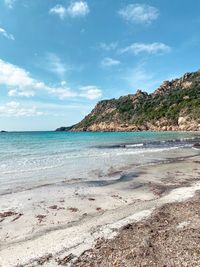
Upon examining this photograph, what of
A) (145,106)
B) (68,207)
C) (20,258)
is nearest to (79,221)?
(68,207)

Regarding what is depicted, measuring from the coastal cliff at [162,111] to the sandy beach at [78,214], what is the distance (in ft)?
333

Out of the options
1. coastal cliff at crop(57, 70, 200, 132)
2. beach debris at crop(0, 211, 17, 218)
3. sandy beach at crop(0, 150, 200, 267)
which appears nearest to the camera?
sandy beach at crop(0, 150, 200, 267)

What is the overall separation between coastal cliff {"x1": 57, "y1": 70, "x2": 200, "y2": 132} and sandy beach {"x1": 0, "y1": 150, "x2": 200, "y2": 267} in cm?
10153

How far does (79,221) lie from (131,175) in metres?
9.14

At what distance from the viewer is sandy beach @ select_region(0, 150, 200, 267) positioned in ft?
20.4

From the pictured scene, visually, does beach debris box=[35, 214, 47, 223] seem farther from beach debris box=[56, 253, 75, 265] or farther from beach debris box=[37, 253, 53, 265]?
beach debris box=[56, 253, 75, 265]

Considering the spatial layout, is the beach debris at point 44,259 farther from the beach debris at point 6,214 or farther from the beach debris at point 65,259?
the beach debris at point 6,214

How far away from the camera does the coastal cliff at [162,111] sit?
122 m

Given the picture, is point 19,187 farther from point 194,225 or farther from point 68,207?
point 194,225

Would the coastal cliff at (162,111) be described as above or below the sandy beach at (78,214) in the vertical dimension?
above

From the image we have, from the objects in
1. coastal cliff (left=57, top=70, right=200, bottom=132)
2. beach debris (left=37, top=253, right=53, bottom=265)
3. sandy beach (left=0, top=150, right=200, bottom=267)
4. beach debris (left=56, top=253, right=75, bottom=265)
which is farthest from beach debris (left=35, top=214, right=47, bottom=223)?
coastal cliff (left=57, top=70, right=200, bottom=132)

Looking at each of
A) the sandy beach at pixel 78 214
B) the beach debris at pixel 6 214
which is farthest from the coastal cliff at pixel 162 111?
the beach debris at pixel 6 214

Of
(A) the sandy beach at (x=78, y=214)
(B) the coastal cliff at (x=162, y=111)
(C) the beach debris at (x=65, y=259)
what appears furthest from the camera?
(B) the coastal cliff at (x=162, y=111)

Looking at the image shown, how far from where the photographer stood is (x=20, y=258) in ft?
19.9
